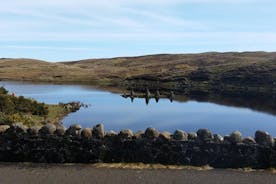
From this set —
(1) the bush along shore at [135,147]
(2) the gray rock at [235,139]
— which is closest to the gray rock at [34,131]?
(1) the bush along shore at [135,147]

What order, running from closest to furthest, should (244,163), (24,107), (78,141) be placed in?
(244,163) < (78,141) < (24,107)

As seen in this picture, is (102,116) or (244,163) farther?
(102,116)

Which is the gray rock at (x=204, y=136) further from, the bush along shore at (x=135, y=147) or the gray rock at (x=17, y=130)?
the gray rock at (x=17, y=130)

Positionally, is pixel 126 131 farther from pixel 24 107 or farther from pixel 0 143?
pixel 24 107

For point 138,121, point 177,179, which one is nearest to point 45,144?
point 177,179

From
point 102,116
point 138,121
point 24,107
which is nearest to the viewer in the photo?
point 24,107

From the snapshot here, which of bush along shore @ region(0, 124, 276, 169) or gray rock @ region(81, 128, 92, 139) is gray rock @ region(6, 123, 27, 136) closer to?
bush along shore @ region(0, 124, 276, 169)

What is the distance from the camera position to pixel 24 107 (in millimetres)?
41125

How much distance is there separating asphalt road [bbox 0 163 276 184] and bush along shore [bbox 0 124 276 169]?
0.69 meters

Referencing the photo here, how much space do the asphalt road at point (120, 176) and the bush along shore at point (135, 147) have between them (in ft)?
2.28

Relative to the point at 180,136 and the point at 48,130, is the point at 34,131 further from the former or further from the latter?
the point at 180,136

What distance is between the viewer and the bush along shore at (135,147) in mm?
15133

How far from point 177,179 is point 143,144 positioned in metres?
2.46

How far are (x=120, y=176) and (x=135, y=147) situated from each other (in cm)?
195
